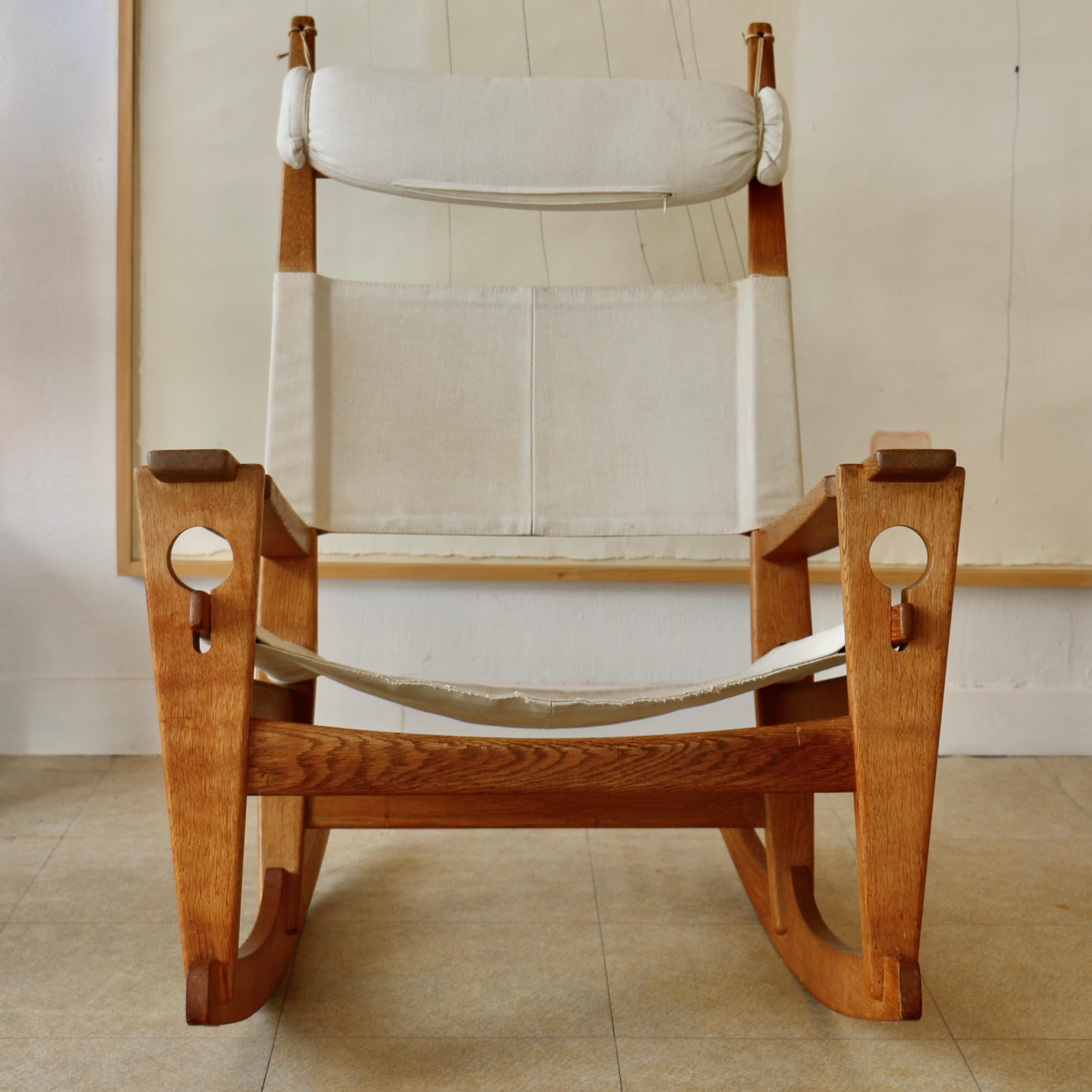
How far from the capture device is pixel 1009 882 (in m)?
1.11

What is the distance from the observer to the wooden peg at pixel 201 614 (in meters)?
0.64

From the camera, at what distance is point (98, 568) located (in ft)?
4.92

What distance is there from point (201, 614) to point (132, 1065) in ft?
1.28

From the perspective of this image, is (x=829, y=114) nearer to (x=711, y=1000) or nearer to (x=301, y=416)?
(x=301, y=416)

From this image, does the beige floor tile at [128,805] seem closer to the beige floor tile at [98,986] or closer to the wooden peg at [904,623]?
the beige floor tile at [98,986]

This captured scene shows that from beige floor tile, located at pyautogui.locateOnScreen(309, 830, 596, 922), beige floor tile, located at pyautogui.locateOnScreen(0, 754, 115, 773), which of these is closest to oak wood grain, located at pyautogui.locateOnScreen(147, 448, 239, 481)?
beige floor tile, located at pyautogui.locateOnScreen(309, 830, 596, 922)

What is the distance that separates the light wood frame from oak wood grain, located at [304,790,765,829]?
0.54 meters

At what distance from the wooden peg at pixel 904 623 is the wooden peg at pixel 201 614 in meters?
0.46

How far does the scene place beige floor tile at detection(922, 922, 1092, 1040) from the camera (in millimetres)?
825

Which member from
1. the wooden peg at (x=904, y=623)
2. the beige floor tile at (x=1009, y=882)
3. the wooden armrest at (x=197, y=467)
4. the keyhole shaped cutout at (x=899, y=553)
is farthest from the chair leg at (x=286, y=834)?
the keyhole shaped cutout at (x=899, y=553)

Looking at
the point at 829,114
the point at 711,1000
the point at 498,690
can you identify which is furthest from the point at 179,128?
the point at 711,1000

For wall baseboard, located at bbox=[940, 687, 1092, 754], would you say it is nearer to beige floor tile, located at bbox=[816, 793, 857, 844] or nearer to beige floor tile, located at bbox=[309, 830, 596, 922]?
beige floor tile, located at bbox=[816, 793, 857, 844]

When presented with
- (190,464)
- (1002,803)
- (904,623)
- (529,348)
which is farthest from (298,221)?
(1002,803)

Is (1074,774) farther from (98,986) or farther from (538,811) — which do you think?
(98,986)
